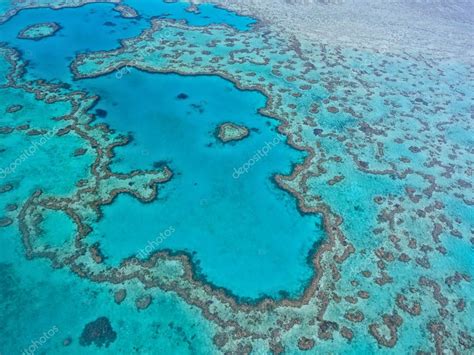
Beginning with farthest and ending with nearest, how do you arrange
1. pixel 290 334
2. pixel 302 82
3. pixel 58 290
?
pixel 302 82, pixel 58 290, pixel 290 334

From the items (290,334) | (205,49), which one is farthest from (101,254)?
(205,49)

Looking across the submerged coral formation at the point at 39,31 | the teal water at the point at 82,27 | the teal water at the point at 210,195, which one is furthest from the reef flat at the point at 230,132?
the submerged coral formation at the point at 39,31

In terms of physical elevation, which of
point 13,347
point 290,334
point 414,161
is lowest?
point 13,347

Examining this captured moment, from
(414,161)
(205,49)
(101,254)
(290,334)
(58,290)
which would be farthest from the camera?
(205,49)

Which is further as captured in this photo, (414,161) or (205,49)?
(205,49)

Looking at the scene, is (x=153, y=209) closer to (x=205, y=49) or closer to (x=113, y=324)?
(x=113, y=324)

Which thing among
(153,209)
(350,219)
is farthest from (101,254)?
(350,219)

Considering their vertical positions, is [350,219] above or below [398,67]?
below

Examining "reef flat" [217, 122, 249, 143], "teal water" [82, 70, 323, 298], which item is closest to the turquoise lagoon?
"teal water" [82, 70, 323, 298]
